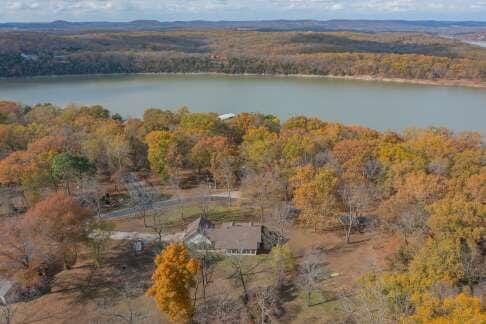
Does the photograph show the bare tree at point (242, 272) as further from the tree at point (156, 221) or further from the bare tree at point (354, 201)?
the bare tree at point (354, 201)

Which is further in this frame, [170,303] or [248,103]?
[248,103]

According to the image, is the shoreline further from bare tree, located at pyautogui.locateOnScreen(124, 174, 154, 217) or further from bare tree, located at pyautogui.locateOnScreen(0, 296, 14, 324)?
bare tree, located at pyautogui.locateOnScreen(0, 296, 14, 324)

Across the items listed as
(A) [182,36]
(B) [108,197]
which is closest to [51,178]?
(B) [108,197]

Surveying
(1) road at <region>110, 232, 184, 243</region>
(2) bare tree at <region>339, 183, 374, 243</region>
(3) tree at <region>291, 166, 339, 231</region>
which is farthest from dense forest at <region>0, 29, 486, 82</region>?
(1) road at <region>110, 232, 184, 243</region>

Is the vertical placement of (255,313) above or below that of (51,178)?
below

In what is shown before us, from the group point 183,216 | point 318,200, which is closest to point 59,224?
point 183,216

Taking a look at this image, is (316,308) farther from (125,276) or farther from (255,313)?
(125,276)

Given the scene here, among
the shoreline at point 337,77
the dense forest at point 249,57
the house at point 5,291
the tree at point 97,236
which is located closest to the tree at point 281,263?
the tree at point 97,236

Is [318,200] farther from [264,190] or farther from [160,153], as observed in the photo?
[160,153]
